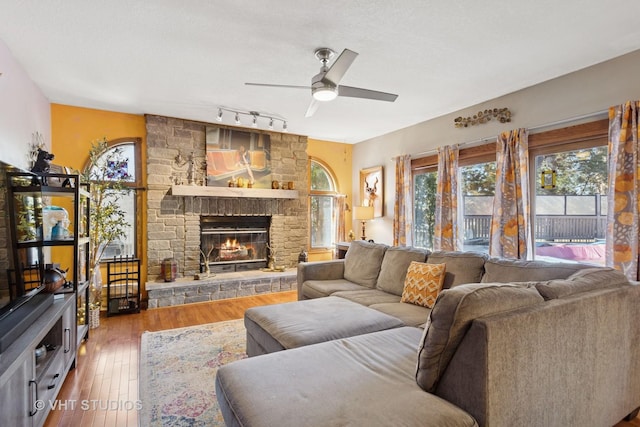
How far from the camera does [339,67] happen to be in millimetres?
2518

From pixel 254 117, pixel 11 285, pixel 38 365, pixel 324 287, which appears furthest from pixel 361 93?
pixel 38 365

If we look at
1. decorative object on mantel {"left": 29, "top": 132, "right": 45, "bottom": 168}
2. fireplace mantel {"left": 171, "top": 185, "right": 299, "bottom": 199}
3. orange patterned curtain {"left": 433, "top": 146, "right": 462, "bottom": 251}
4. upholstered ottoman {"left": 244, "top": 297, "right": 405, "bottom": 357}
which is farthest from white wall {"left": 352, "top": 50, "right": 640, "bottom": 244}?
decorative object on mantel {"left": 29, "top": 132, "right": 45, "bottom": 168}

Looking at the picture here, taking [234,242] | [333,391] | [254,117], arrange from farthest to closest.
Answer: [234,242] → [254,117] → [333,391]

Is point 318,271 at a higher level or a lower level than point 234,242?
lower

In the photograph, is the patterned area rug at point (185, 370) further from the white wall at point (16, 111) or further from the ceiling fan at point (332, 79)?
the ceiling fan at point (332, 79)

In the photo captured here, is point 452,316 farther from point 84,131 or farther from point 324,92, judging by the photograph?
point 84,131

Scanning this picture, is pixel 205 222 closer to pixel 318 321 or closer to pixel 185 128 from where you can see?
pixel 185 128

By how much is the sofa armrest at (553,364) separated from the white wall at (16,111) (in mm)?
3467

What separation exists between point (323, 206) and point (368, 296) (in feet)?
11.3

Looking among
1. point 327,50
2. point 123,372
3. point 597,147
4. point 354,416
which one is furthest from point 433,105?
point 123,372

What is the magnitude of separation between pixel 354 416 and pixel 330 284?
2.49 m

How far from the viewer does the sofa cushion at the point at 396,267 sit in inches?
131

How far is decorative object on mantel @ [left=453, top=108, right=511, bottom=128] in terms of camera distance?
3.85 m

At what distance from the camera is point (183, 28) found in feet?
8.25
